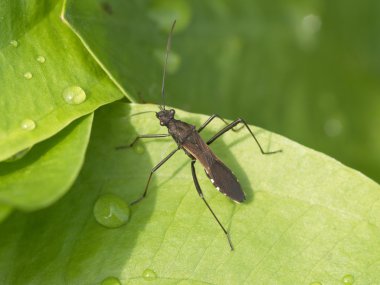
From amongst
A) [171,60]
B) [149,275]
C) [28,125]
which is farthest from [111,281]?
[171,60]

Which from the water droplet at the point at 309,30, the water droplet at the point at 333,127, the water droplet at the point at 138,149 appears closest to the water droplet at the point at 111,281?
the water droplet at the point at 138,149

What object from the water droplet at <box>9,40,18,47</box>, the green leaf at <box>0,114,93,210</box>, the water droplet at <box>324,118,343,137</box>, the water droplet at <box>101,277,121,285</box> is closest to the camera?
the green leaf at <box>0,114,93,210</box>

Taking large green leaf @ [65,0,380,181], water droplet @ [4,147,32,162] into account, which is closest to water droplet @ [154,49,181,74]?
large green leaf @ [65,0,380,181]

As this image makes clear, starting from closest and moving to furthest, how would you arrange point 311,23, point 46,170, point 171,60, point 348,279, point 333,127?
1. point 46,170
2. point 348,279
3. point 171,60
4. point 333,127
5. point 311,23

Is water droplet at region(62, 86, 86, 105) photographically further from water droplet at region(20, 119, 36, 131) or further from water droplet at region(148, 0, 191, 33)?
water droplet at region(148, 0, 191, 33)

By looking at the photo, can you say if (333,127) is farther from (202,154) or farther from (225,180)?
(225,180)

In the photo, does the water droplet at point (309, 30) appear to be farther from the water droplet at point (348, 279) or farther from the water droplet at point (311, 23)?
the water droplet at point (348, 279)
